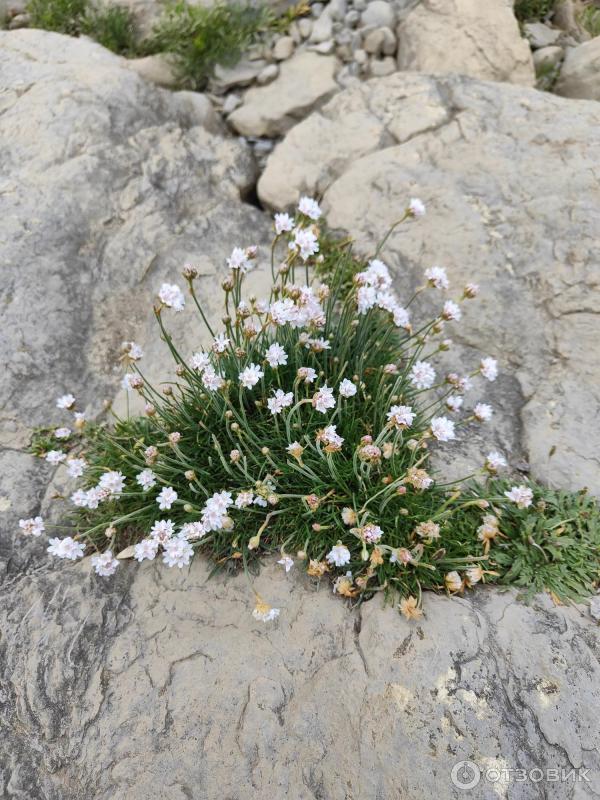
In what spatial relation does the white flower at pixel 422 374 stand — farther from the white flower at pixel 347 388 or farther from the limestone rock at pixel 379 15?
the limestone rock at pixel 379 15

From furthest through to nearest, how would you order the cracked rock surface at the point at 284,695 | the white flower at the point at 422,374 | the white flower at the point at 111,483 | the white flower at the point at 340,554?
the white flower at the point at 422,374 < the white flower at the point at 111,483 < the white flower at the point at 340,554 < the cracked rock surface at the point at 284,695

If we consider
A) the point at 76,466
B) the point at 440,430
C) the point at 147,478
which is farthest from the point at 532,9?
the point at 76,466

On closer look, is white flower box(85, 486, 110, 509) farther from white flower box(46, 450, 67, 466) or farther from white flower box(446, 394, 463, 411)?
white flower box(446, 394, 463, 411)

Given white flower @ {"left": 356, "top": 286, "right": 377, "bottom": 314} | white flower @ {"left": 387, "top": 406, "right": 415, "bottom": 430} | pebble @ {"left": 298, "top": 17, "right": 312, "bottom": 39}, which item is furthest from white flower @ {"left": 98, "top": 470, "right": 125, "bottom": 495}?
pebble @ {"left": 298, "top": 17, "right": 312, "bottom": 39}

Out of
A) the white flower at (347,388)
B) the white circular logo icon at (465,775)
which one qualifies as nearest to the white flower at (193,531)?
the white flower at (347,388)

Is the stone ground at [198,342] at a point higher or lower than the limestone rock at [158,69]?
lower

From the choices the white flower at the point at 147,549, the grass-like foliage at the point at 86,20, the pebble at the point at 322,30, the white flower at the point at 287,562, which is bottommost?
the white flower at the point at 287,562

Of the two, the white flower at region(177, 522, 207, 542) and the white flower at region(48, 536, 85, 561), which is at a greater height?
the white flower at region(177, 522, 207, 542)
